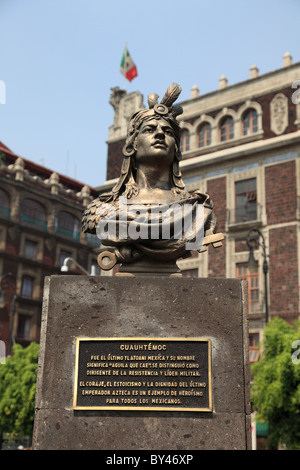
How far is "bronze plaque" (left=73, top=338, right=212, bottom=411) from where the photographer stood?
6.28m

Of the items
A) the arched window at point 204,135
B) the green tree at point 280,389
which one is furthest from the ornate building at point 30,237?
the green tree at point 280,389

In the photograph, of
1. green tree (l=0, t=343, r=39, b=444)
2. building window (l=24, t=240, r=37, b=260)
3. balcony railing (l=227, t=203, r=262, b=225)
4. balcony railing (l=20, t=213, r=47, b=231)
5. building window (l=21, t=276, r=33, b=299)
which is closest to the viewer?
green tree (l=0, t=343, r=39, b=444)

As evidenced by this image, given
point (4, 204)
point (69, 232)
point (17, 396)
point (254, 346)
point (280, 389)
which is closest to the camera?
point (280, 389)

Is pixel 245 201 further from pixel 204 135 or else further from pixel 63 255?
pixel 63 255

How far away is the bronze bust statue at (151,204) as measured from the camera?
7246 millimetres

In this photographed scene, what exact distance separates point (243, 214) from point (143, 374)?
27342 mm

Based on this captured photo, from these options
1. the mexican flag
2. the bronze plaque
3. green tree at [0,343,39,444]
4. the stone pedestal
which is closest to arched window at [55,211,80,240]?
the mexican flag

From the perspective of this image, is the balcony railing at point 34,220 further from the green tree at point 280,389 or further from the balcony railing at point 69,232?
the green tree at point 280,389

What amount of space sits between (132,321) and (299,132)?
27.3 m

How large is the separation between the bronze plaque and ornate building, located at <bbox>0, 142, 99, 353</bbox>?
38550mm

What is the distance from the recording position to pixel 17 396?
1084 inches

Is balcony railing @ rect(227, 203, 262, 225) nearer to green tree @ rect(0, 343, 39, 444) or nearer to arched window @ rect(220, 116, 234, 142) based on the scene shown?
arched window @ rect(220, 116, 234, 142)

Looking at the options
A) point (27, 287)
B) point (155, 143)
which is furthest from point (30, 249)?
point (155, 143)

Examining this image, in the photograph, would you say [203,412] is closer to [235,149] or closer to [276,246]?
[276,246]
